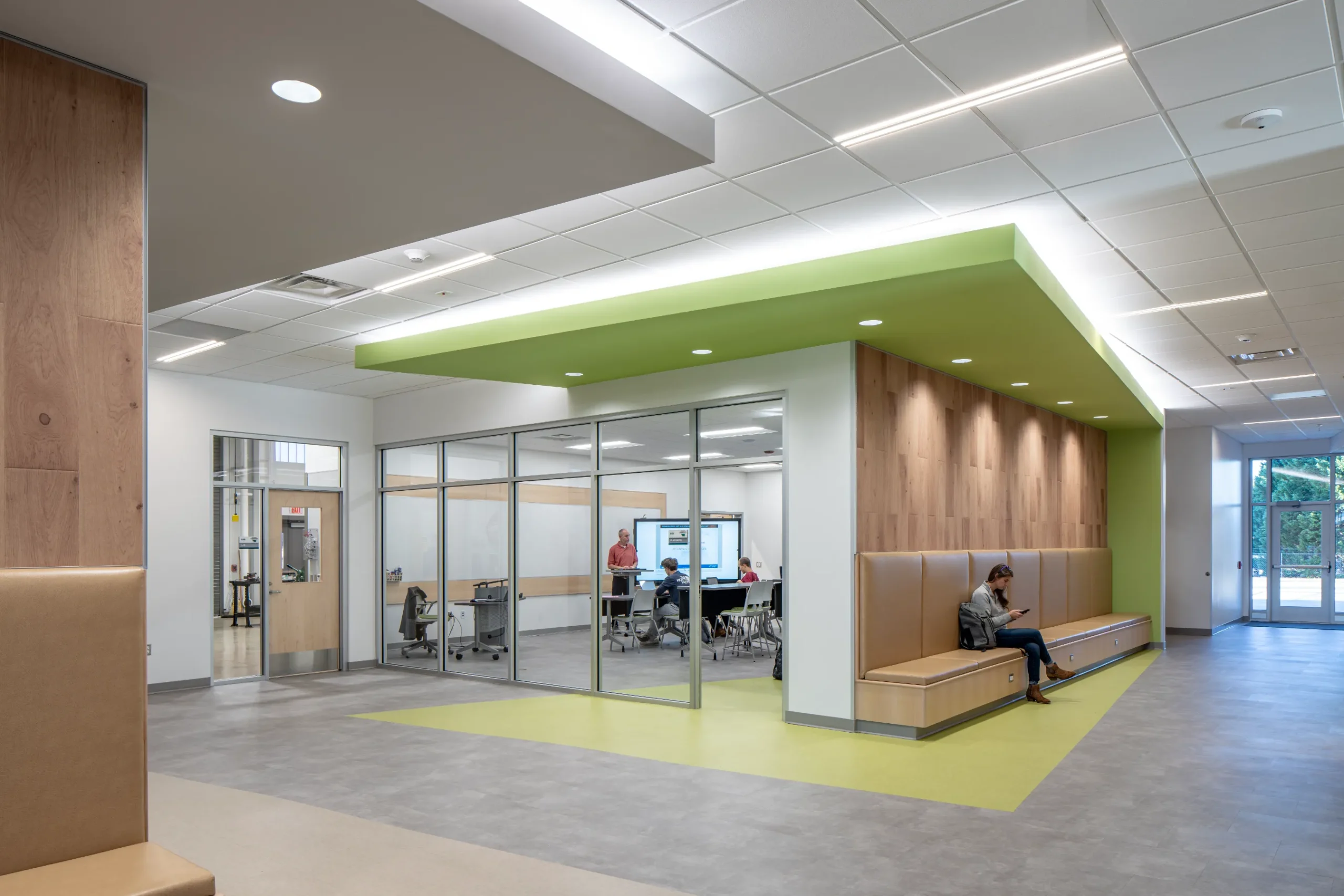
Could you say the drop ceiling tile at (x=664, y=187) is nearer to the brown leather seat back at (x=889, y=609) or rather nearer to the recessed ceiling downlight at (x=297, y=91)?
the recessed ceiling downlight at (x=297, y=91)

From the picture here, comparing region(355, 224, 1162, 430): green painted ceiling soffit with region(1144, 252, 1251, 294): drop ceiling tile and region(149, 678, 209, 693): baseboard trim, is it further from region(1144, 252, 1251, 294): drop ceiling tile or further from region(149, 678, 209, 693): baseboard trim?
region(149, 678, 209, 693): baseboard trim

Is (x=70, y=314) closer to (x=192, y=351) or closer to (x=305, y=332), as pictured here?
(x=305, y=332)

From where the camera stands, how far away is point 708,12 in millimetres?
3721

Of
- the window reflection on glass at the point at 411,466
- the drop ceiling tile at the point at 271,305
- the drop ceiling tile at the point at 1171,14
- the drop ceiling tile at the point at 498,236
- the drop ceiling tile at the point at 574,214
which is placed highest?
the drop ceiling tile at the point at 1171,14

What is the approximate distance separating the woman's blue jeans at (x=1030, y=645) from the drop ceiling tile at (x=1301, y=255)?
3901 millimetres

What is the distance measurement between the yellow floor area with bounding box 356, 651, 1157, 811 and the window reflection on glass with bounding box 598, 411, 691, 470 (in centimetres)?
228

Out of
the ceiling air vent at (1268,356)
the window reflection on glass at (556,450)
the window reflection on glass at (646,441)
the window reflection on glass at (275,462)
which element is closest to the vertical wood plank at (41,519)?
the window reflection on glass at (646,441)

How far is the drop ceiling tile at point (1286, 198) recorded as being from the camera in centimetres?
543

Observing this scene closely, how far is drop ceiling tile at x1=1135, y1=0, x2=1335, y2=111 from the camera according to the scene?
3770mm

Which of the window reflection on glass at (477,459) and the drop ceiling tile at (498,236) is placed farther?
the window reflection on glass at (477,459)

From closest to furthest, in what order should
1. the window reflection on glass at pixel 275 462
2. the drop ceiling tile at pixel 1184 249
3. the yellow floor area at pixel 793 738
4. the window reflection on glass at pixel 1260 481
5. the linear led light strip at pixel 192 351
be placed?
1. the yellow floor area at pixel 793 738
2. the drop ceiling tile at pixel 1184 249
3. the linear led light strip at pixel 192 351
4. the window reflection on glass at pixel 275 462
5. the window reflection on glass at pixel 1260 481

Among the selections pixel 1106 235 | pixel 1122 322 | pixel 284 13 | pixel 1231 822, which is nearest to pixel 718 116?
pixel 284 13

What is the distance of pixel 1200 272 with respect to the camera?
7.31 metres

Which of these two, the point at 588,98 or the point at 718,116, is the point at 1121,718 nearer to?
A: the point at 718,116
